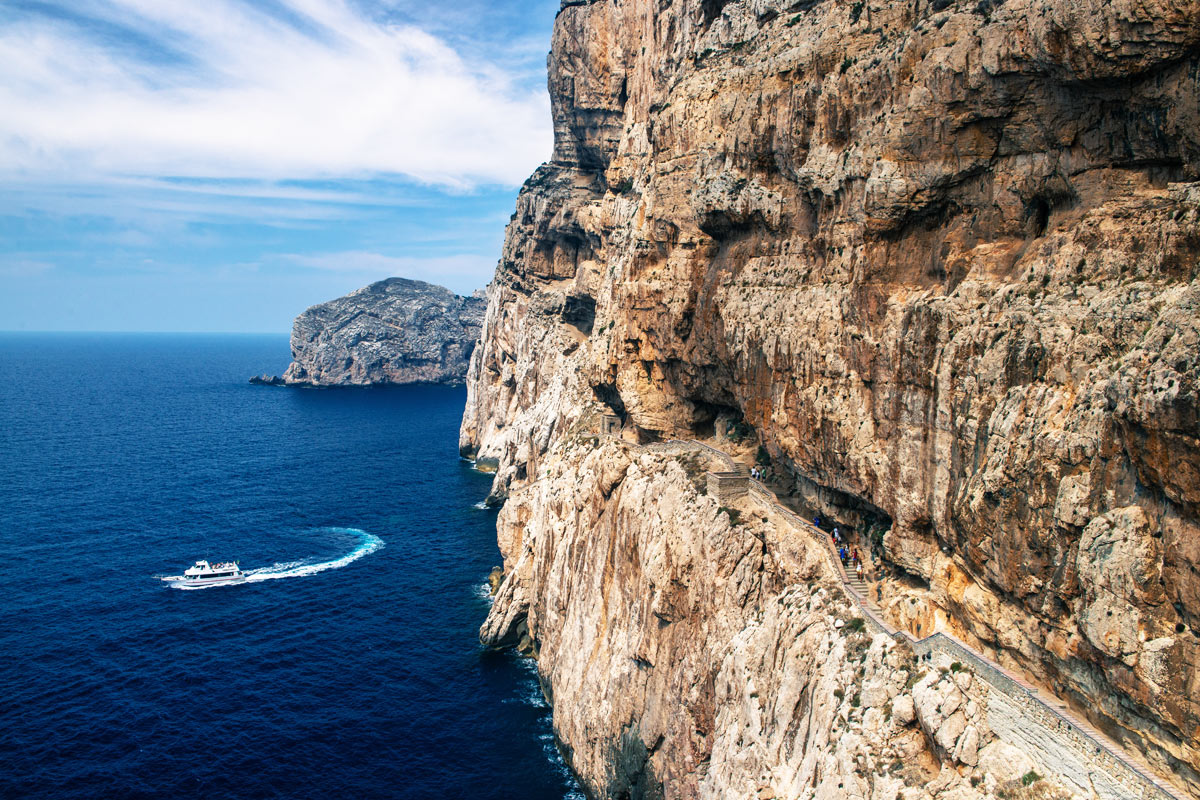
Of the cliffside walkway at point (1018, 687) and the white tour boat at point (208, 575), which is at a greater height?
the cliffside walkway at point (1018, 687)

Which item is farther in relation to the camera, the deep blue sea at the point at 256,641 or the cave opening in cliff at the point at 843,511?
the deep blue sea at the point at 256,641

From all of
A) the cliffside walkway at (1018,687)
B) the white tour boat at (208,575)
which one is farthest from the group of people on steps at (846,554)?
the white tour boat at (208,575)

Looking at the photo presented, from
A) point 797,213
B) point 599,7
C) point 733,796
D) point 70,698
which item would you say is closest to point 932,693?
point 733,796

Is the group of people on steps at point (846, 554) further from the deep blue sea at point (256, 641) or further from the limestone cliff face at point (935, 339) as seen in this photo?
the deep blue sea at point (256, 641)

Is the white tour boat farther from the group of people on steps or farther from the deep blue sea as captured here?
the group of people on steps

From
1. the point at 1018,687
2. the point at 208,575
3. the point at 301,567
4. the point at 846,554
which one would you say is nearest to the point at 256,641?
the point at 208,575

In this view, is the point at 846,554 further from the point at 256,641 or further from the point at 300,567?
the point at 300,567

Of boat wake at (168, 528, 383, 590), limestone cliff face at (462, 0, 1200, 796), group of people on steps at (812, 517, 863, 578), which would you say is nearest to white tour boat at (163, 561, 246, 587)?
boat wake at (168, 528, 383, 590)
